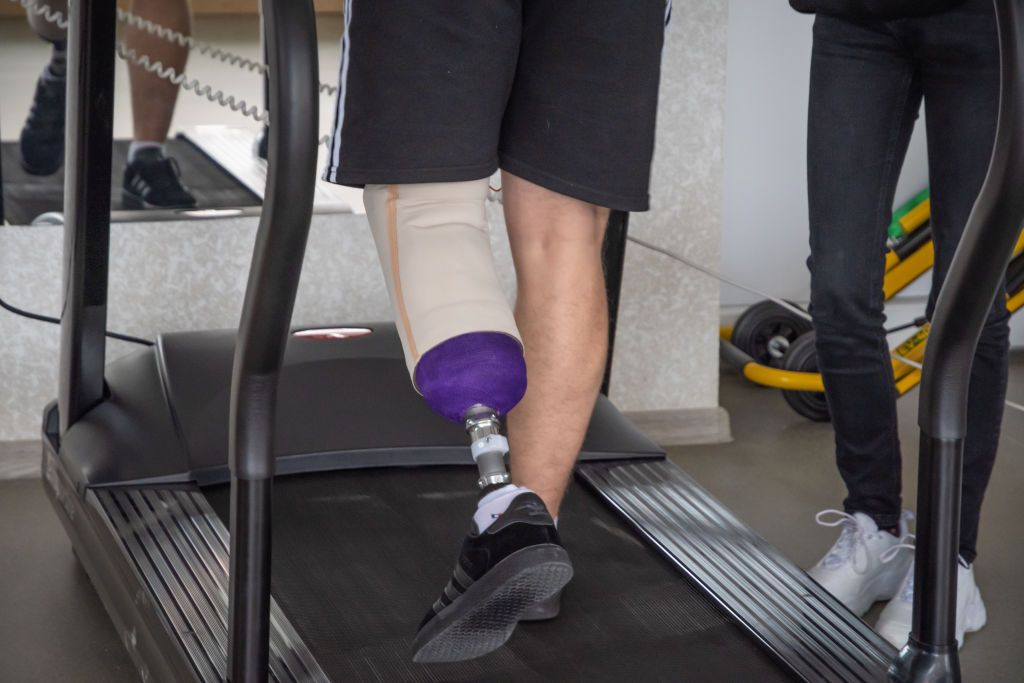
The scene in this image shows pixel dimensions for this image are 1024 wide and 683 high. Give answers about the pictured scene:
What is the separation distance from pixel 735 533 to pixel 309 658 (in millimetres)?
672

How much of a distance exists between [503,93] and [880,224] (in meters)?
0.77

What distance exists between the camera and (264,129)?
230cm

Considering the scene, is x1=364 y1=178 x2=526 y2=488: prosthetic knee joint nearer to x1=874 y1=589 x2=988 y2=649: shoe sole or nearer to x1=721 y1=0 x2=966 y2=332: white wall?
x1=874 y1=589 x2=988 y2=649: shoe sole

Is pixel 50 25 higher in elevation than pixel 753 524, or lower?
higher

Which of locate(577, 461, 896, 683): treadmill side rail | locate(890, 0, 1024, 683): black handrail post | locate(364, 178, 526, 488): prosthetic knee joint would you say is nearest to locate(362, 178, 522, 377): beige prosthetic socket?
locate(364, 178, 526, 488): prosthetic knee joint

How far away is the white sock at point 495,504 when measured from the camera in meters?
1.12

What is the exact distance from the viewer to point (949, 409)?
1262mm

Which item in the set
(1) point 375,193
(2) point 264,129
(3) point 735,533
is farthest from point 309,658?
(2) point 264,129

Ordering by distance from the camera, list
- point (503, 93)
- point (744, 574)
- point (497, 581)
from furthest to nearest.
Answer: point (744, 574) → point (503, 93) → point (497, 581)

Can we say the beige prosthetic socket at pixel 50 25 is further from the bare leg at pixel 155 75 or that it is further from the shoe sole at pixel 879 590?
the shoe sole at pixel 879 590

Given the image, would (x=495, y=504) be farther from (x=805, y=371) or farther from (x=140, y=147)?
(x=805, y=371)

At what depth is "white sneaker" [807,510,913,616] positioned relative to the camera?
183cm

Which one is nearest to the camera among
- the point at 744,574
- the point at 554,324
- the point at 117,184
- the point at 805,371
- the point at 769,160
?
the point at 554,324

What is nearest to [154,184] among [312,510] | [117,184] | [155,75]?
[117,184]
